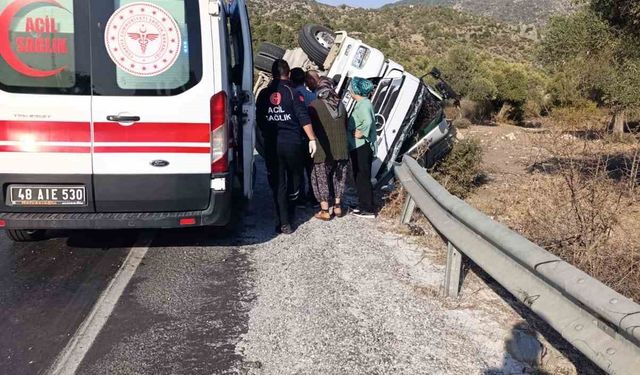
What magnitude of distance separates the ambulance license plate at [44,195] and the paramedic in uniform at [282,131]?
7.72 feet

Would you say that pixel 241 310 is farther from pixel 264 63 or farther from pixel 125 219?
pixel 264 63

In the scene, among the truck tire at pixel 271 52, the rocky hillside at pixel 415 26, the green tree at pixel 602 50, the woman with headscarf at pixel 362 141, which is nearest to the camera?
the woman with headscarf at pixel 362 141

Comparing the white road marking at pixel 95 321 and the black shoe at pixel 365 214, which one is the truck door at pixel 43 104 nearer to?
the white road marking at pixel 95 321

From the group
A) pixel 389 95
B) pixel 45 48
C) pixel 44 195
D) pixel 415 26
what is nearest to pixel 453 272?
pixel 44 195

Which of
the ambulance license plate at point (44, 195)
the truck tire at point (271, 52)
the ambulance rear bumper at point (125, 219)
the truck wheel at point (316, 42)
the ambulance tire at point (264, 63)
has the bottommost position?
the ambulance rear bumper at point (125, 219)

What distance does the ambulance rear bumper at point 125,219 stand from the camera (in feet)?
17.0

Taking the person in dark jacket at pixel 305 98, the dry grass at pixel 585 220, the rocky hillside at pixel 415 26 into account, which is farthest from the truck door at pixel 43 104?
the rocky hillside at pixel 415 26

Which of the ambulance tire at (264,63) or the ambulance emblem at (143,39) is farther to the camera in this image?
the ambulance tire at (264,63)

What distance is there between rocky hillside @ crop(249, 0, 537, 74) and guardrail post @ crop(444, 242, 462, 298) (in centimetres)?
4078

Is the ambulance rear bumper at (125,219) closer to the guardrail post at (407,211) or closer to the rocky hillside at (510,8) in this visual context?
the guardrail post at (407,211)

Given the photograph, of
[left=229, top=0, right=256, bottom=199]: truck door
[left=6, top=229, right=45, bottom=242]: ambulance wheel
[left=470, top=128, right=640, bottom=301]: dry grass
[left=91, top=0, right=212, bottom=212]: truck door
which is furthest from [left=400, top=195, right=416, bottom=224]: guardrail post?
[left=6, top=229, right=45, bottom=242]: ambulance wheel

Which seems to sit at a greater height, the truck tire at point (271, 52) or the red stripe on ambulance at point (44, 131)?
the truck tire at point (271, 52)

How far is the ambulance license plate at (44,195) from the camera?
17.0 ft

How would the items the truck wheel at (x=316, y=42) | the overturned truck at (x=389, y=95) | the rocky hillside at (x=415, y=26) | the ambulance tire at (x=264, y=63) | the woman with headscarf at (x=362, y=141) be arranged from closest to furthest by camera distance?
→ the woman with headscarf at (x=362, y=141)
the overturned truck at (x=389, y=95)
the truck wheel at (x=316, y=42)
the ambulance tire at (x=264, y=63)
the rocky hillside at (x=415, y=26)
